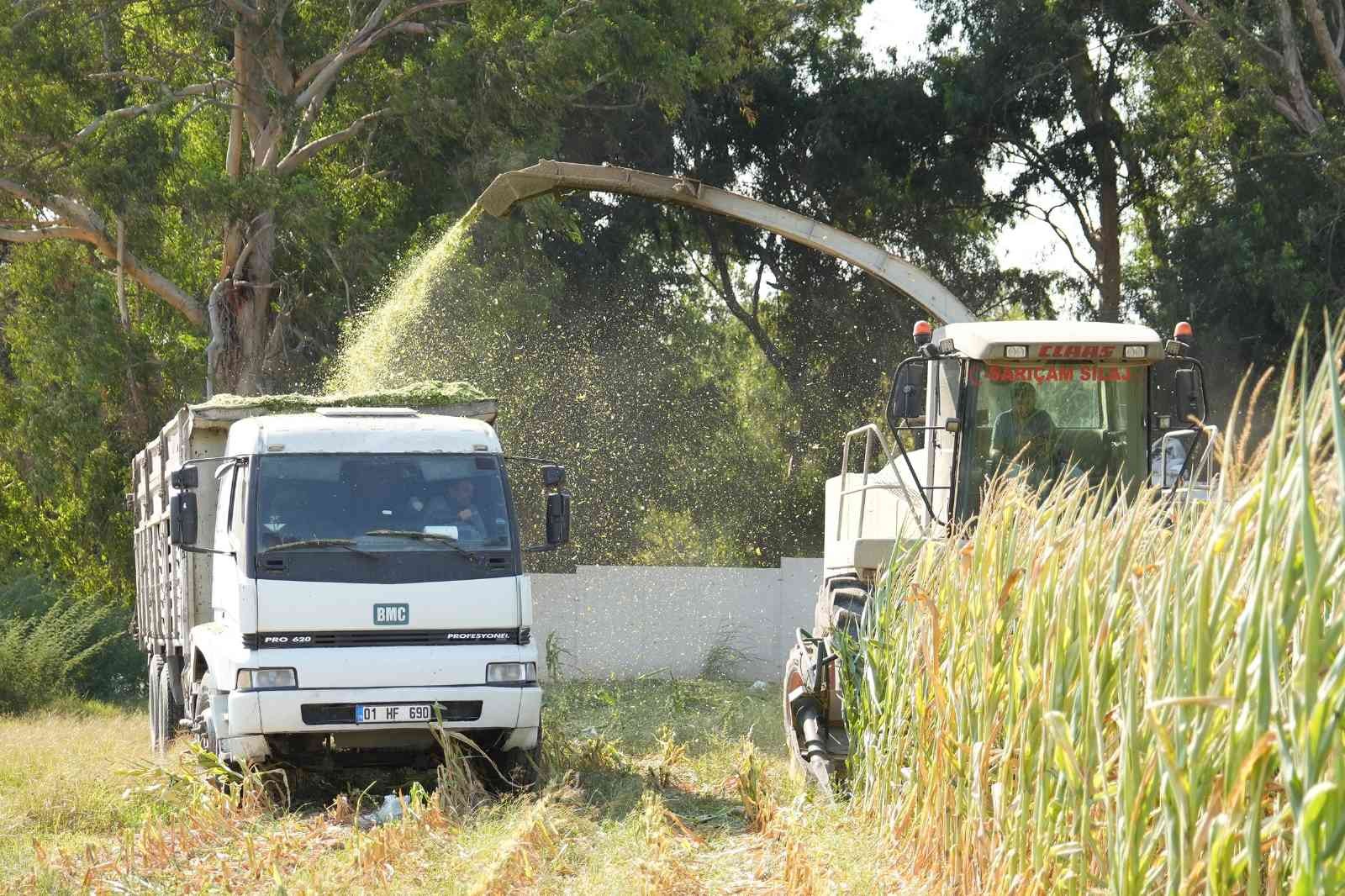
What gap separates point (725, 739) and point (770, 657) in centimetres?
694

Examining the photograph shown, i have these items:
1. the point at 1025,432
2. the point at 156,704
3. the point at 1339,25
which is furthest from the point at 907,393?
the point at 1339,25

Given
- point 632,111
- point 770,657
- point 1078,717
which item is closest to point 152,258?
point 632,111

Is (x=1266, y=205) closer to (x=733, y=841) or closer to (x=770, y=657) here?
(x=770, y=657)

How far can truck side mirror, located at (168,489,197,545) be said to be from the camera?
1058 cm

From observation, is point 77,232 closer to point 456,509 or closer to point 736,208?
point 736,208

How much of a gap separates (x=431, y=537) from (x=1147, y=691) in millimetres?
6851

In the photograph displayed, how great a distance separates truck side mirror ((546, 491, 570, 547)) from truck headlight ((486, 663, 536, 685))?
106 centimetres

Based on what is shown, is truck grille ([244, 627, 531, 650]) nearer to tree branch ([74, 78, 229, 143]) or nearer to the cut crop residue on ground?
the cut crop residue on ground

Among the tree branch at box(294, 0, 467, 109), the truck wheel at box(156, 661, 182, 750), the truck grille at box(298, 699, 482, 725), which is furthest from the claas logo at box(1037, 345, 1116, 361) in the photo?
the tree branch at box(294, 0, 467, 109)

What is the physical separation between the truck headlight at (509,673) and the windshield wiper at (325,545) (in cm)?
99

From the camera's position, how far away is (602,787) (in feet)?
35.6

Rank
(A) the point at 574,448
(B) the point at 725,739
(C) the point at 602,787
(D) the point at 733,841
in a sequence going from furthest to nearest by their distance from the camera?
1. (A) the point at 574,448
2. (B) the point at 725,739
3. (C) the point at 602,787
4. (D) the point at 733,841

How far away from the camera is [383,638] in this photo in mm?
10055

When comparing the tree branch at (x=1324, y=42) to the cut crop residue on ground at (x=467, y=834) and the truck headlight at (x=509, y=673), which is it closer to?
the cut crop residue on ground at (x=467, y=834)
